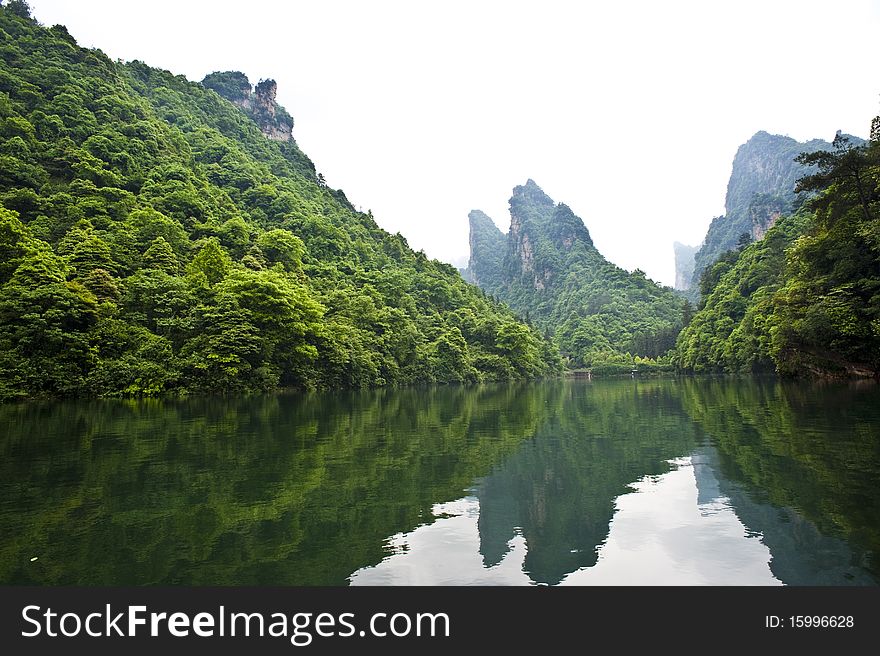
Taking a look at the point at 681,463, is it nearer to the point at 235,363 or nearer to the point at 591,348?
the point at 235,363

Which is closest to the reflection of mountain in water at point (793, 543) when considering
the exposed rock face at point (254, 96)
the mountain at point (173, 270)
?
the mountain at point (173, 270)

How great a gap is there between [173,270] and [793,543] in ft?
159

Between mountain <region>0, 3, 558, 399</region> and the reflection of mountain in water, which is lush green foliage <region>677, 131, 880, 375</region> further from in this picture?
mountain <region>0, 3, 558, 399</region>

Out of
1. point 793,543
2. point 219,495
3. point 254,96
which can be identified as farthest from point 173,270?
point 254,96

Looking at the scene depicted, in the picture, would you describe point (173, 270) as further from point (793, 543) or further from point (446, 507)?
point (793, 543)

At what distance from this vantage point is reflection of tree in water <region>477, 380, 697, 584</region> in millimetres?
6801

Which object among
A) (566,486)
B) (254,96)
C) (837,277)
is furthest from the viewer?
(254,96)

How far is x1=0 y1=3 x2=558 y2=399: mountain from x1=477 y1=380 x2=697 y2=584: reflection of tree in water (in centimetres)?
2986

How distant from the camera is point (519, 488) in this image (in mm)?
10070

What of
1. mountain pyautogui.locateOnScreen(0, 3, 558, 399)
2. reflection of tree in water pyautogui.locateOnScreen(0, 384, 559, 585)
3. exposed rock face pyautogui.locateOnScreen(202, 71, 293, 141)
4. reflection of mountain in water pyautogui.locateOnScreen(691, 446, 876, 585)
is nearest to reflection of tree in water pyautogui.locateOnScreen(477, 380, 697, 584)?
reflection of tree in water pyautogui.locateOnScreen(0, 384, 559, 585)

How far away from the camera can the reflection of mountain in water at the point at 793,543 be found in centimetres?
558

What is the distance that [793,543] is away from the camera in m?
6.64

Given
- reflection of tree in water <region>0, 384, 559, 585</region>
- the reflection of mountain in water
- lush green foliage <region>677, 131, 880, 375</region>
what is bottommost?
the reflection of mountain in water

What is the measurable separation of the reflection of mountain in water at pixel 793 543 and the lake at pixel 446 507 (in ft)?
0.09
